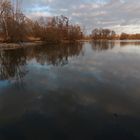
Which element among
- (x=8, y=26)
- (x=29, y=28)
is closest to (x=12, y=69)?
(x=8, y=26)

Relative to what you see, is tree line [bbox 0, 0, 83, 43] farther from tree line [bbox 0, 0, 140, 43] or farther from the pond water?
the pond water

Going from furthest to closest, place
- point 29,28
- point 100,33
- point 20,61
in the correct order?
1. point 100,33
2. point 29,28
3. point 20,61

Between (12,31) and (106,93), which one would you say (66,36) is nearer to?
(12,31)

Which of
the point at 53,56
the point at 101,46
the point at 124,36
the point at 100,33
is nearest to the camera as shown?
the point at 53,56

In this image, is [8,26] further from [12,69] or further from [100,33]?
[100,33]

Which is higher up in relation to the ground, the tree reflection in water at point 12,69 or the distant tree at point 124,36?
the distant tree at point 124,36

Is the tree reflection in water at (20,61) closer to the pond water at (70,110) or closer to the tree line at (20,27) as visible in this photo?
the pond water at (70,110)

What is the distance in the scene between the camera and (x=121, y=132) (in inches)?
191

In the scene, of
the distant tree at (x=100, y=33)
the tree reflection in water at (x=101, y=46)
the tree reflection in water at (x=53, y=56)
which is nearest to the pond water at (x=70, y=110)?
the tree reflection in water at (x=53, y=56)

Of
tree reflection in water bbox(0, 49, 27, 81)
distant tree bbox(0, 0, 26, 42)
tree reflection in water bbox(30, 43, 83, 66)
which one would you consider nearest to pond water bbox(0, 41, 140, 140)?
tree reflection in water bbox(0, 49, 27, 81)

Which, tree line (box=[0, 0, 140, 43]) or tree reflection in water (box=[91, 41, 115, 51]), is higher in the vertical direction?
tree line (box=[0, 0, 140, 43])

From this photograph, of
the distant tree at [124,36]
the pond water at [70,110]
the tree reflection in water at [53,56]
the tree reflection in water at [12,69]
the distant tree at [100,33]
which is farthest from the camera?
the distant tree at [124,36]

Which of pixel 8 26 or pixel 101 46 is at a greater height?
pixel 8 26

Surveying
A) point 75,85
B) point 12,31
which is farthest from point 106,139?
point 12,31
